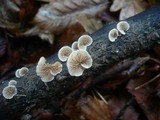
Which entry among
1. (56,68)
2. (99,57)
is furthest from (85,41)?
(56,68)

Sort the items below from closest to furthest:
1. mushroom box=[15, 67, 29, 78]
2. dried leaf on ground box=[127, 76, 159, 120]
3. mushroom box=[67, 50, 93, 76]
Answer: mushroom box=[67, 50, 93, 76] → mushroom box=[15, 67, 29, 78] → dried leaf on ground box=[127, 76, 159, 120]

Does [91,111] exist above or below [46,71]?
below

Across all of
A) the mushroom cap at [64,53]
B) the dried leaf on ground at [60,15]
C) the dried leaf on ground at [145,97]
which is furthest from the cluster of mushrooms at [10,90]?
the dried leaf on ground at [145,97]

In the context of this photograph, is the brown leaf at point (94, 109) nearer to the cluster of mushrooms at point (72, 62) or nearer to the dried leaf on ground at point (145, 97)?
the dried leaf on ground at point (145, 97)

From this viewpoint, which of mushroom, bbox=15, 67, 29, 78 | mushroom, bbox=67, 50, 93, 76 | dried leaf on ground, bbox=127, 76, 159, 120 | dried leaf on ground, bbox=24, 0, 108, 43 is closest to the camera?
mushroom, bbox=67, 50, 93, 76

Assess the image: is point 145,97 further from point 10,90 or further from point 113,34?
point 10,90

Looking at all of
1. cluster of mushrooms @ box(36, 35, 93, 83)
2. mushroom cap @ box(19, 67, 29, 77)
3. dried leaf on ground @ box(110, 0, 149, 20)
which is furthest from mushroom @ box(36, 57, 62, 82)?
dried leaf on ground @ box(110, 0, 149, 20)

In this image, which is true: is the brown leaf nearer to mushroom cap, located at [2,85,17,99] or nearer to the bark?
the bark
